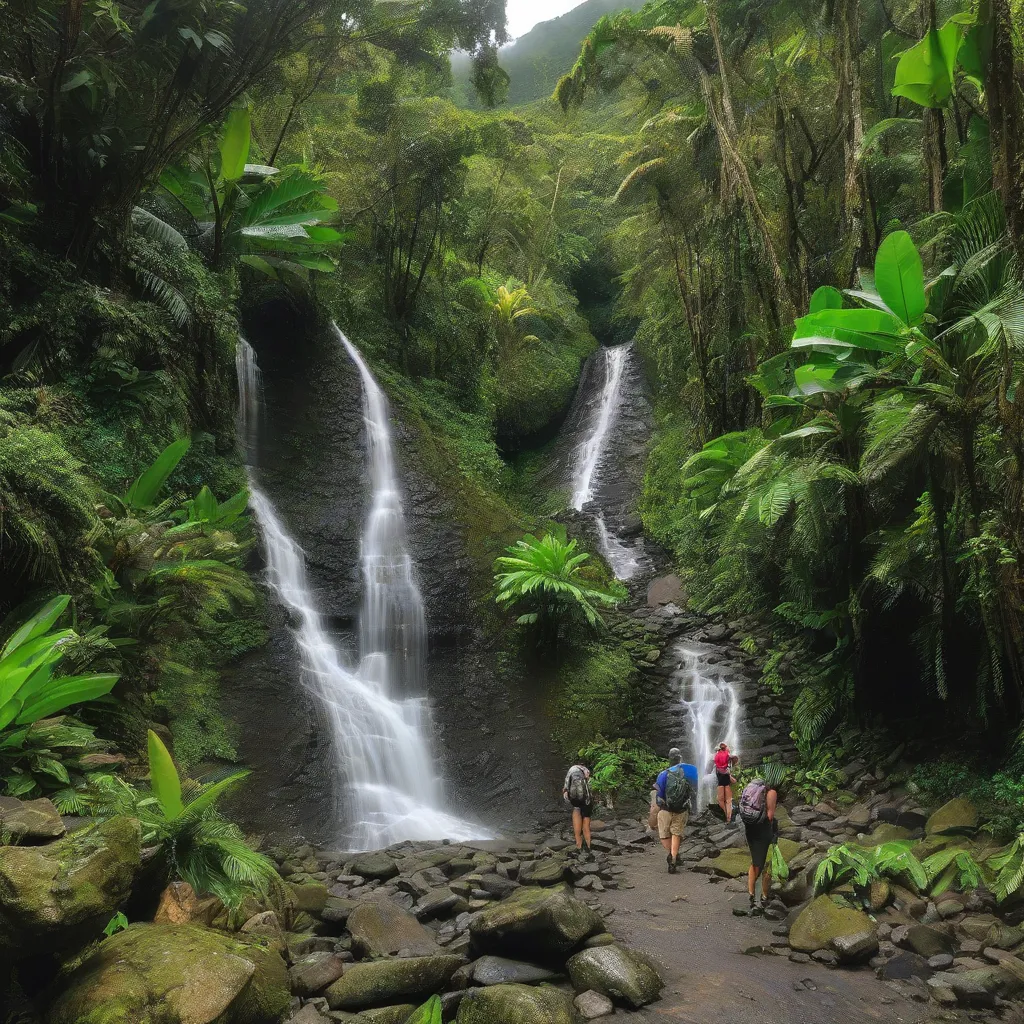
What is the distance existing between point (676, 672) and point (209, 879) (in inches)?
316

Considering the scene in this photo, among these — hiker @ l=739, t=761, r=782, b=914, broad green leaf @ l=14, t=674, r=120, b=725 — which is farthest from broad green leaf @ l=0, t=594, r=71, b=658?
hiker @ l=739, t=761, r=782, b=914

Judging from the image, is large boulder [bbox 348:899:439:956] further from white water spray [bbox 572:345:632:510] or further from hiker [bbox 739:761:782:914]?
white water spray [bbox 572:345:632:510]

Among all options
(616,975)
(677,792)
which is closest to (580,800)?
(677,792)

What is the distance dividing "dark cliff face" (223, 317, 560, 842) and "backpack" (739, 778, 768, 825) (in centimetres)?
367

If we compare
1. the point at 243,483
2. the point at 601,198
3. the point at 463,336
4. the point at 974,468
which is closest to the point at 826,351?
the point at 974,468

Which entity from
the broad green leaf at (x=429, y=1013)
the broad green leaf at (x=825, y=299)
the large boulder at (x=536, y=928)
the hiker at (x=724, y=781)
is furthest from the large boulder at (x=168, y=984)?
the broad green leaf at (x=825, y=299)

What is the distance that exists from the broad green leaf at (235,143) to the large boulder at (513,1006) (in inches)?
420

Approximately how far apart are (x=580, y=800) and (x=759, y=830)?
2.25m

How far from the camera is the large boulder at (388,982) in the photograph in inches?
151

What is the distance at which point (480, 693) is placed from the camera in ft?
34.3

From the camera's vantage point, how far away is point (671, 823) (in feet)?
22.4

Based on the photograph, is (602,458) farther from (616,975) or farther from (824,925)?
(616,975)

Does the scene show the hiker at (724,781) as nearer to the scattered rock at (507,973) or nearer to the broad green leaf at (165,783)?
the scattered rock at (507,973)

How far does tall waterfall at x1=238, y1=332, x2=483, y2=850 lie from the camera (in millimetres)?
8445
